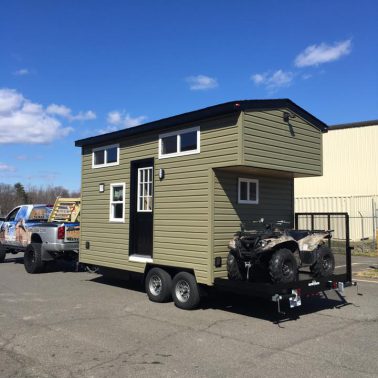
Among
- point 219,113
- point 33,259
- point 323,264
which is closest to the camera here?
point 219,113

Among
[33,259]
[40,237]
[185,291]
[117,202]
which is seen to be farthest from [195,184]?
[33,259]

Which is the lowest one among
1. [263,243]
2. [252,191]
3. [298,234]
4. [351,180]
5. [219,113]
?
[263,243]

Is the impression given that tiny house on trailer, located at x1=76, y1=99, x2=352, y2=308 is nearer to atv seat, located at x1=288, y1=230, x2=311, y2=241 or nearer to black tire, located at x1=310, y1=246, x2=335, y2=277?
atv seat, located at x1=288, y1=230, x2=311, y2=241

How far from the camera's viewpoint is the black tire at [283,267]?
789 centimetres

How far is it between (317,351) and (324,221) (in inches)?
689

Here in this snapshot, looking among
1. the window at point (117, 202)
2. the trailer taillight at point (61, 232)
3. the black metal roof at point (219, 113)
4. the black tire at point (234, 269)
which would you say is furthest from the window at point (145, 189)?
the trailer taillight at point (61, 232)

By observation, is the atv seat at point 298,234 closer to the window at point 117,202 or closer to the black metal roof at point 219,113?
the black metal roof at point 219,113

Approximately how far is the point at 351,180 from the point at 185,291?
1968cm

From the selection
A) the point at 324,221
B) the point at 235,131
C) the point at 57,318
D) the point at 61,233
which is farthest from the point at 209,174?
the point at 324,221

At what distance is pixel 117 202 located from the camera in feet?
37.9

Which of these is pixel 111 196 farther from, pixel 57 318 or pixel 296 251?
pixel 296 251

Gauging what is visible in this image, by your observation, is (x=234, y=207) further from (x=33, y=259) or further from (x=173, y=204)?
(x=33, y=259)

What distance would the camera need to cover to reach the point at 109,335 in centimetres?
708

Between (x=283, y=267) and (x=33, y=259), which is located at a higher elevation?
(x=283, y=267)
